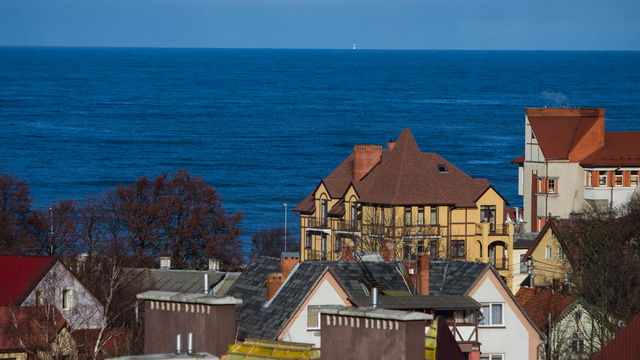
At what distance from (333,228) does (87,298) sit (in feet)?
87.8

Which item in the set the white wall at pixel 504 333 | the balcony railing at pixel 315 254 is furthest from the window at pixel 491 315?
the balcony railing at pixel 315 254

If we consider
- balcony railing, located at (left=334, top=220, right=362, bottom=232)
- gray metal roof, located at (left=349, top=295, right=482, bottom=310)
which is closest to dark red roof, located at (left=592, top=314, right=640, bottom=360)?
gray metal roof, located at (left=349, top=295, right=482, bottom=310)

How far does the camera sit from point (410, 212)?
63562 mm

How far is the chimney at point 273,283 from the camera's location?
111 feet

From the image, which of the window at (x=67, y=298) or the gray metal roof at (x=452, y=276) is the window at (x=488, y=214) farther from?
the window at (x=67, y=298)

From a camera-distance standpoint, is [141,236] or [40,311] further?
[141,236]

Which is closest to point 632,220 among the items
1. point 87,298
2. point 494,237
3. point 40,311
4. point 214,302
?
point 494,237

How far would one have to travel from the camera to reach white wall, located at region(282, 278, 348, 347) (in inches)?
1241

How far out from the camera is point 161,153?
548ft

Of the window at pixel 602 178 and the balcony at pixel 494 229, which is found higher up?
the window at pixel 602 178

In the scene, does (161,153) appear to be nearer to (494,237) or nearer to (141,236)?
(141,236)

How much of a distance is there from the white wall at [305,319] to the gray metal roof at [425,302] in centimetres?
75

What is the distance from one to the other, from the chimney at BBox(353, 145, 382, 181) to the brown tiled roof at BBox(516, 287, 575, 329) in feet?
79.3

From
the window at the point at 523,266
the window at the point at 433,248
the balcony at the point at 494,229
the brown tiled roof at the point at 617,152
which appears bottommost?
the window at the point at 523,266
